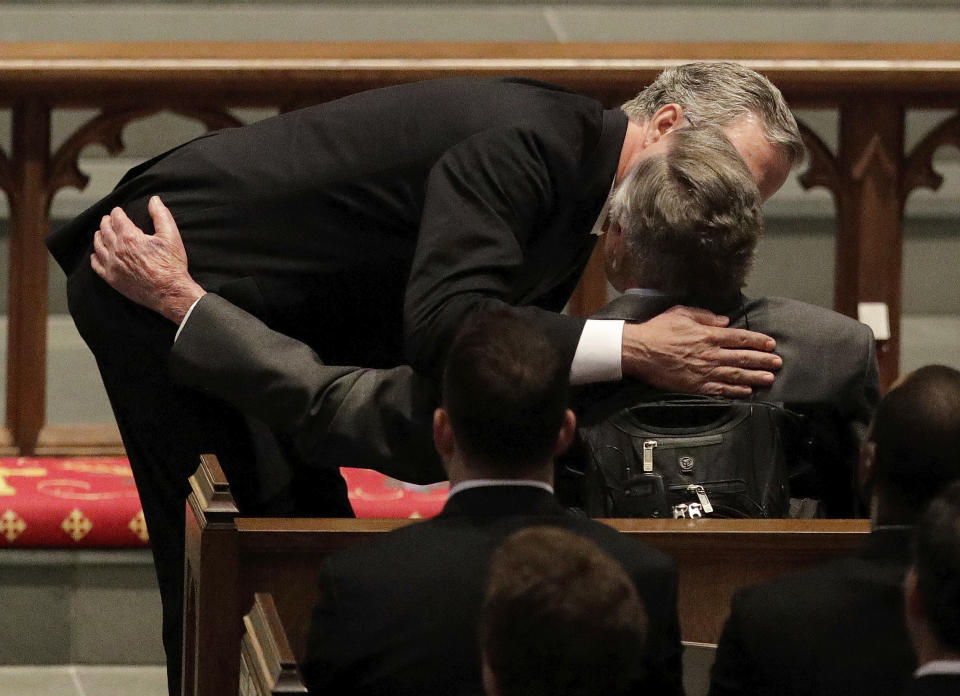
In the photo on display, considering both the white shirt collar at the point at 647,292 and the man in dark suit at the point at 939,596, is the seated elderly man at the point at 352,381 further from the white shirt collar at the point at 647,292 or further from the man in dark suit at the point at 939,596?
the man in dark suit at the point at 939,596

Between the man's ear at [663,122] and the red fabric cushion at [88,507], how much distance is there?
51.9 inches

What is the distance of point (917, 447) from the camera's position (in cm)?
196

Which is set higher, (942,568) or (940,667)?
(942,568)

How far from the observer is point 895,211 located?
4.43 m

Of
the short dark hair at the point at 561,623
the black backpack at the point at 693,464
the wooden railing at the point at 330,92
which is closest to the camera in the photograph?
the short dark hair at the point at 561,623

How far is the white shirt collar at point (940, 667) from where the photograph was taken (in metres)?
1.69

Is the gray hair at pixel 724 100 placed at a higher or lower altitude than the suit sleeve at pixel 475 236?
higher

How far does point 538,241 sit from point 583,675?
1359 millimetres

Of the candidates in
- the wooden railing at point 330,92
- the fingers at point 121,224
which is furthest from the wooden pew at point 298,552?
the wooden railing at point 330,92

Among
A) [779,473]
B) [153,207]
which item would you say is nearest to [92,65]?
[153,207]

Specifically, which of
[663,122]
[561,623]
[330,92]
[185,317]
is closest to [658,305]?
[663,122]

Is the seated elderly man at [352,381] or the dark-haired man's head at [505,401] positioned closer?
the dark-haired man's head at [505,401]

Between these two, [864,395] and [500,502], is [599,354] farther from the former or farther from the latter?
[500,502]

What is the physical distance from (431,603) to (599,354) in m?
0.67
